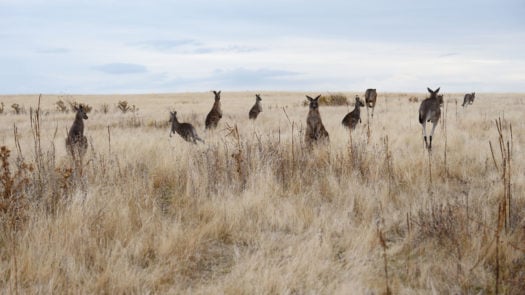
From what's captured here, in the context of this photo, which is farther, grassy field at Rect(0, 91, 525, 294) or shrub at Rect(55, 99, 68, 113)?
shrub at Rect(55, 99, 68, 113)

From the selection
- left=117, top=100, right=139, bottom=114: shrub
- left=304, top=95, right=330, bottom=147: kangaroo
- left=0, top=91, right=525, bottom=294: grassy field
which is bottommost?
left=0, top=91, right=525, bottom=294: grassy field

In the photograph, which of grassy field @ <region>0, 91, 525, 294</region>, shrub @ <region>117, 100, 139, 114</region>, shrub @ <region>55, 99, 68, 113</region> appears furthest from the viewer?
shrub @ <region>55, 99, 68, 113</region>

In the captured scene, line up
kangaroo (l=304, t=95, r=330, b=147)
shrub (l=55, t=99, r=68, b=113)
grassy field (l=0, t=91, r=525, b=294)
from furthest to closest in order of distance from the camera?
shrub (l=55, t=99, r=68, b=113)
kangaroo (l=304, t=95, r=330, b=147)
grassy field (l=0, t=91, r=525, b=294)

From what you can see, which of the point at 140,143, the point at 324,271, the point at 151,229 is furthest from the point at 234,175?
the point at 140,143

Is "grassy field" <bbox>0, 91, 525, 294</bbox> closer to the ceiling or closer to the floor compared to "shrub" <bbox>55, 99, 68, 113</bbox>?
closer to the floor

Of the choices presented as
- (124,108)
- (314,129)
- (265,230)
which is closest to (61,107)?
(124,108)

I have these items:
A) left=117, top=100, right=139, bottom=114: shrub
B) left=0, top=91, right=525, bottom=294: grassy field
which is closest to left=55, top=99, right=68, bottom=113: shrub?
left=117, top=100, right=139, bottom=114: shrub

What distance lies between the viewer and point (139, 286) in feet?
10.6

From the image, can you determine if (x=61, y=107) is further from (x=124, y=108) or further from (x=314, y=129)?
(x=314, y=129)

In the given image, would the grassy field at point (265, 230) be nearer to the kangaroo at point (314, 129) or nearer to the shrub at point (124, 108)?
the kangaroo at point (314, 129)

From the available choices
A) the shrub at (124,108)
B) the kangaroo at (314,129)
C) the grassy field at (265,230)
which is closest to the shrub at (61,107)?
the shrub at (124,108)

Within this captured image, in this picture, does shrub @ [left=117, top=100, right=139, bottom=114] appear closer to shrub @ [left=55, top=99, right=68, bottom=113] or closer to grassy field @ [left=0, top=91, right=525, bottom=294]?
shrub @ [left=55, top=99, right=68, bottom=113]

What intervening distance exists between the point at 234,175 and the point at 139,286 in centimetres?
301

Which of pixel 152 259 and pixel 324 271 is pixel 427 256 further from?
pixel 152 259
